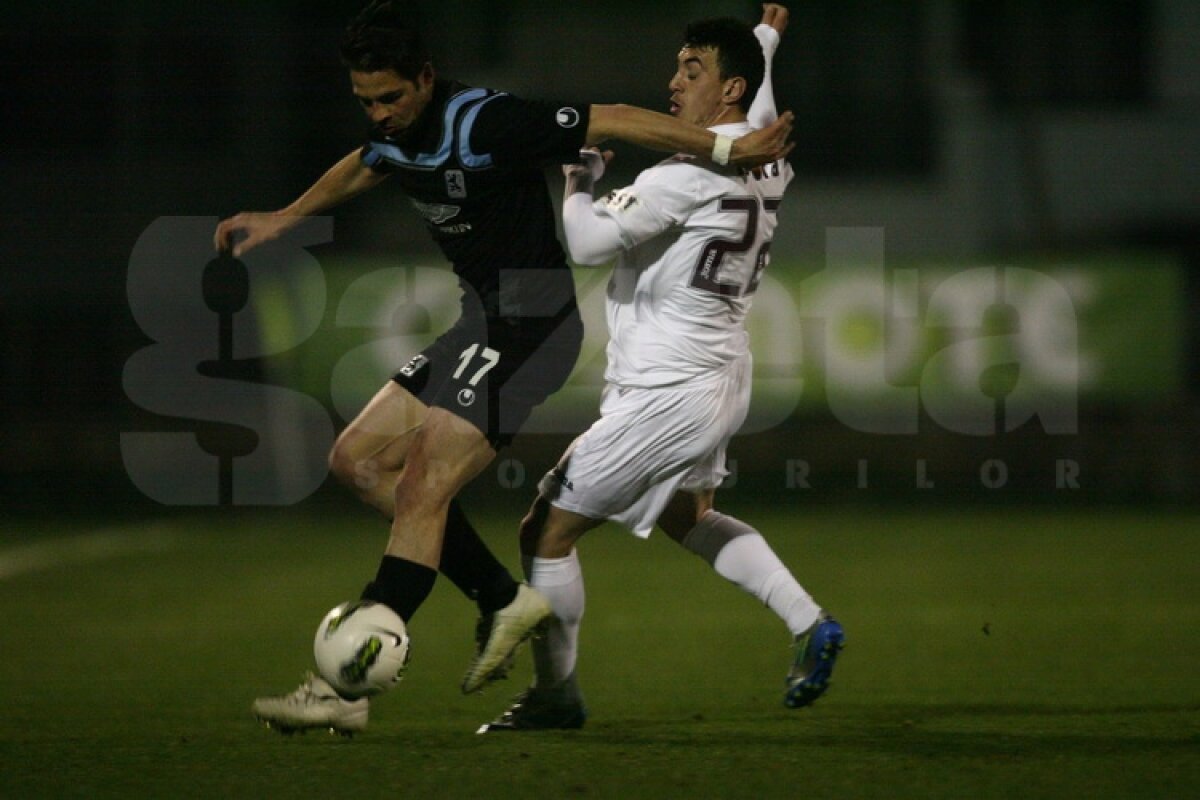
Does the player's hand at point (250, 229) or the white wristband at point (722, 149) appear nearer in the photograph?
the white wristband at point (722, 149)

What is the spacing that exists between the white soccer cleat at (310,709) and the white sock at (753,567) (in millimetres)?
1319

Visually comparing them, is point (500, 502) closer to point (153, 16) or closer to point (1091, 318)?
point (1091, 318)

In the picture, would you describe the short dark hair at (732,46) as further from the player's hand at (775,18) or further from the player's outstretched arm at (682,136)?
the player's hand at (775,18)

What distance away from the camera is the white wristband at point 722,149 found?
5.22 meters

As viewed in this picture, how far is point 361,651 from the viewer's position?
5.08m

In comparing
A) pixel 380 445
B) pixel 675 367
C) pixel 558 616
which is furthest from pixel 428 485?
pixel 675 367

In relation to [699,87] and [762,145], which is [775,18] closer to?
[699,87]

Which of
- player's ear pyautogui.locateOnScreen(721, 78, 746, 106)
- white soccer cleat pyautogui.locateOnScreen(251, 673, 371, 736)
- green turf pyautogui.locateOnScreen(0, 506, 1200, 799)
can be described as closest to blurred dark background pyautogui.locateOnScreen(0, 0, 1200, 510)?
green turf pyautogui.locateOnScreen(0, 506, 1200, 799)

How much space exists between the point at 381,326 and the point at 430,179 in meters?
7.82

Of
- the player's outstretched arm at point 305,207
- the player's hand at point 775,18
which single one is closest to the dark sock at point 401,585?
the player's outstretched arm at point 305,207

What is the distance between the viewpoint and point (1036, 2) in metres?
16.3

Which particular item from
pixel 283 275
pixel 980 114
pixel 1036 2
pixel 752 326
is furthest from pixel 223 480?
pixel 1036 2

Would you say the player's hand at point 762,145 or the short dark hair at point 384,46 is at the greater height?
the short dark hair at point 384,46

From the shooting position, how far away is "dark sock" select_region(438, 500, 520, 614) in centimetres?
548
